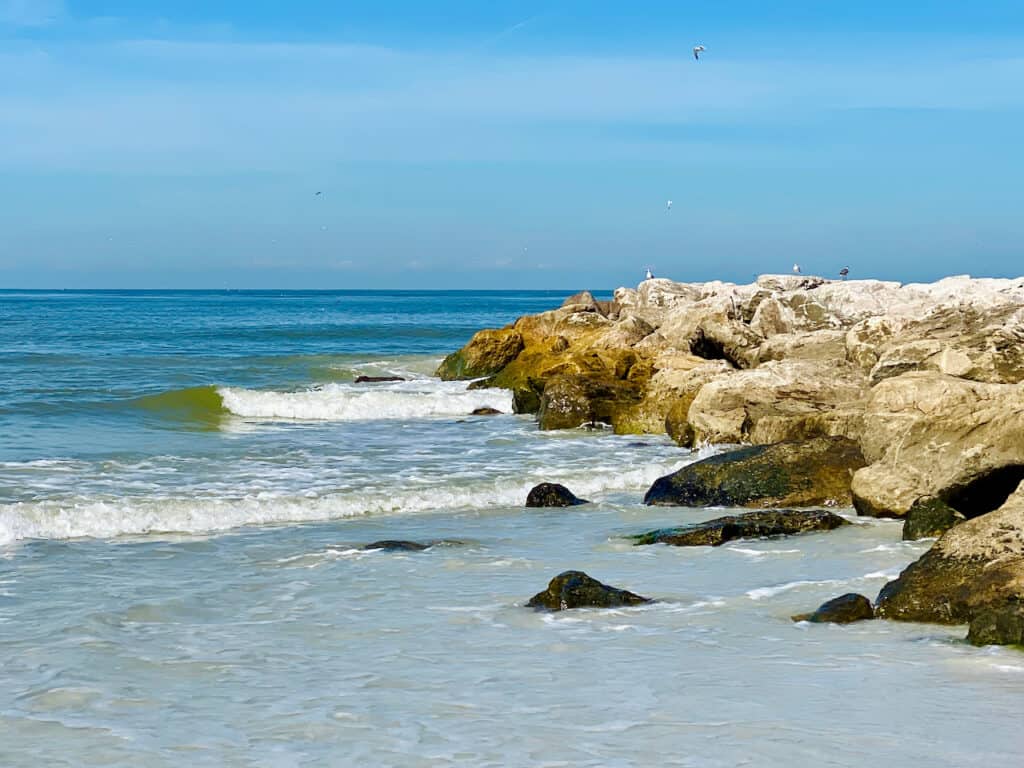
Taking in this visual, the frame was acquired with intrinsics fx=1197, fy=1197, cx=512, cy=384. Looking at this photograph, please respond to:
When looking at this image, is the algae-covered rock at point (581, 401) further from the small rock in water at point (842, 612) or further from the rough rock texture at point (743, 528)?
the small rock in water at point (842, 612)

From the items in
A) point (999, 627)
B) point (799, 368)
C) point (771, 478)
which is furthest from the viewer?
point (799, 368)

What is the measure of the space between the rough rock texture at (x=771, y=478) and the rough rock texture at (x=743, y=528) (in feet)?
3.77

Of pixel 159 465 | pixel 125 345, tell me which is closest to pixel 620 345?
pixel 159 465

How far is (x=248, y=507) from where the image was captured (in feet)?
43.6

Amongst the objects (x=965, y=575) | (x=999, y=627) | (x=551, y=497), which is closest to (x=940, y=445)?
(x=965, y=575)

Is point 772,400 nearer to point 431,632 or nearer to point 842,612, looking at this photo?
point 842,612

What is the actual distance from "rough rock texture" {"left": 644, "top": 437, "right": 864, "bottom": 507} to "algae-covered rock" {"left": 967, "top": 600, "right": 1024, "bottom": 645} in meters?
5.03

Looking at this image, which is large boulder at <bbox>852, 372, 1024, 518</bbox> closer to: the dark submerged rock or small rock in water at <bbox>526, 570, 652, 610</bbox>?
the dark submerged rock

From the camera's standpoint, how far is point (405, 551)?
35.2 feet

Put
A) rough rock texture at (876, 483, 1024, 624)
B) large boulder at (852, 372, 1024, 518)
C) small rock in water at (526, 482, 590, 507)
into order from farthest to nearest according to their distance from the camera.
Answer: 1. small rock in water at (526, 482, 590, 507)
2. large boulder at (852, 372, 1024, 518)
3. rough rock texture at (876, 483, 1024, 624)

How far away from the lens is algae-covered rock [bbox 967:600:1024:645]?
709cm

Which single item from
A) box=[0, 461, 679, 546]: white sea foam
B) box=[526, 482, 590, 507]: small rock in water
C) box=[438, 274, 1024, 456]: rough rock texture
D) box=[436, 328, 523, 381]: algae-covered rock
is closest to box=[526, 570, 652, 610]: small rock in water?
box=[438, 274, 1024, 456]: rough rock texture

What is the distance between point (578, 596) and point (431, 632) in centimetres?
111

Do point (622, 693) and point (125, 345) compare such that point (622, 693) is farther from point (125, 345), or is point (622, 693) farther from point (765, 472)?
point (125, 345)
